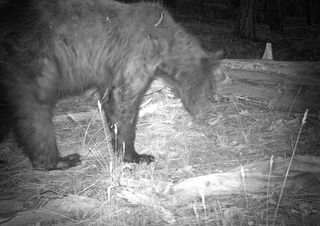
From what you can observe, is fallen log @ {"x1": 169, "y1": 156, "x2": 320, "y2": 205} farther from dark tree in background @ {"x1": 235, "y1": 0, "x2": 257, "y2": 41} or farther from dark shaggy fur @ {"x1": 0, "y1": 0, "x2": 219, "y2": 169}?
dark tree in background @ {"x1": 235, "y1": 0, "x2": 257, "y2": 41}

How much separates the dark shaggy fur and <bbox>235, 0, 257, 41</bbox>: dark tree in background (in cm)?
964

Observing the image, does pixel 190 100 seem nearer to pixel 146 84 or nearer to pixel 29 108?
pixel 146 84

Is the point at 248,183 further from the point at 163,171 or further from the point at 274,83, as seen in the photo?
the point at 274,83

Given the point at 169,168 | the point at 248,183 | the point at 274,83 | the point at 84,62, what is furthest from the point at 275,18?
the point at 248,183

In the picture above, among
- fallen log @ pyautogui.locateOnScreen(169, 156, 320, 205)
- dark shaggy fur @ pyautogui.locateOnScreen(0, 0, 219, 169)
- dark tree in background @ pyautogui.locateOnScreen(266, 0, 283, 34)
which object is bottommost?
dark tree in background @ pyautogui.locateOnScreen(266, 0, 283, 34)

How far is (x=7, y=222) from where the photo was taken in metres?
2.81

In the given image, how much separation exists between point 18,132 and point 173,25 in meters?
2.33

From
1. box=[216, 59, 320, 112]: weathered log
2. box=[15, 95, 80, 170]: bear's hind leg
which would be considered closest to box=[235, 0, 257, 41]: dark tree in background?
box=[216, 59, 320, 112]: weathered log

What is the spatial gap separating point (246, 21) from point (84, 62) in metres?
11.1

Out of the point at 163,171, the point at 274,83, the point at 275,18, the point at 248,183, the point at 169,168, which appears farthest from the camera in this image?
the point at 275,18

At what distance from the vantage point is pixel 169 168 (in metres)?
3.91

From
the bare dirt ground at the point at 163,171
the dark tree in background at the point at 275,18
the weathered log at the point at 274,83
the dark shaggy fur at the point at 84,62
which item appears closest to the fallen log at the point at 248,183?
the bare dirt ground at the point at 163,171

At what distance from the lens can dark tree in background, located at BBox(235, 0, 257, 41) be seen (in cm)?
1346

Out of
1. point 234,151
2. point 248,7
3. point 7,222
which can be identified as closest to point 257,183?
point 234,151
